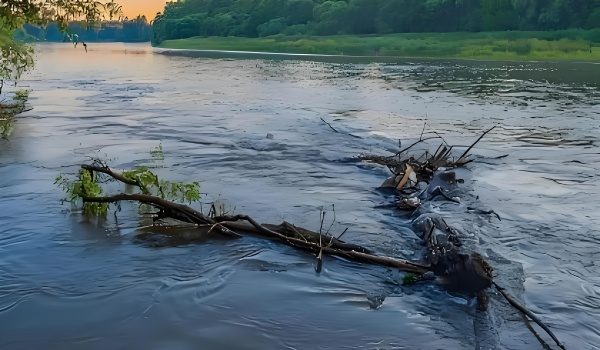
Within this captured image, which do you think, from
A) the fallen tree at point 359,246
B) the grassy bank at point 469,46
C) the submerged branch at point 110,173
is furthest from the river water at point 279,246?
the grassy bank at point 469,46

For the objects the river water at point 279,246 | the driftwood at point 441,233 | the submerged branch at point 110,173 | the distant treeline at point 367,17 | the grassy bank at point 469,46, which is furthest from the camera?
the distant treeline at point 367,17

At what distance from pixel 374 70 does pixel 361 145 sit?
4227 cm

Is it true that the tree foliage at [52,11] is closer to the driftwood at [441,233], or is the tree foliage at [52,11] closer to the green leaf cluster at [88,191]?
the green leaf cluster at [88,191]

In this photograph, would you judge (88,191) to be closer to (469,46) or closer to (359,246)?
(359,246)

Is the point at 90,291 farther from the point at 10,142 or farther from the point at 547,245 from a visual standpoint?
the point at 10,142

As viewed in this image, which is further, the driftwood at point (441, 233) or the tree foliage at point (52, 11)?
the tree foliage at point (52, 11)

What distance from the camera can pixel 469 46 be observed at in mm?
91438

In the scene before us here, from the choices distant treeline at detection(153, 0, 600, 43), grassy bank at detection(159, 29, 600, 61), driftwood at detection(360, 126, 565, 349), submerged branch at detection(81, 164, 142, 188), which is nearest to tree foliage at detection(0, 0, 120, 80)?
submerged branch at detection(81, 164, 142, 188)

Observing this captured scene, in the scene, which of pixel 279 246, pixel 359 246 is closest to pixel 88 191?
pixel 279 246

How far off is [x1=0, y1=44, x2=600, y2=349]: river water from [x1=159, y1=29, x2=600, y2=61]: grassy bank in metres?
57.2

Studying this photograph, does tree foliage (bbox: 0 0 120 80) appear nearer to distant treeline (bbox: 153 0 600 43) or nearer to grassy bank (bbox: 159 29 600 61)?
grassy bank (bbox: 159 29 600 61)

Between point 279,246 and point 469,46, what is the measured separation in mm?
85864

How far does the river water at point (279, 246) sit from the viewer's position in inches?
329

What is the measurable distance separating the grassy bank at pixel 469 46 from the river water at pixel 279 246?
5722cm
